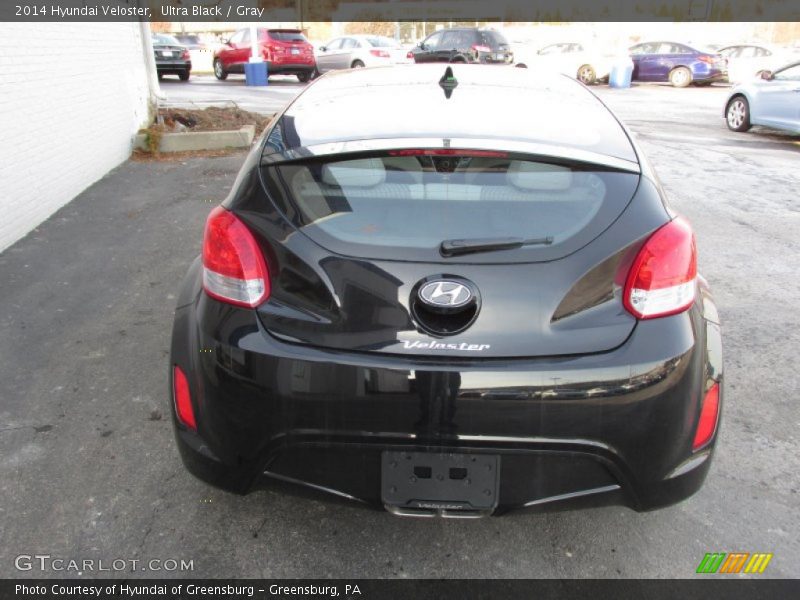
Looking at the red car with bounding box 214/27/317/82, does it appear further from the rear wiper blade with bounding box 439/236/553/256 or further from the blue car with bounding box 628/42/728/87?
the rear wiper blade with bounding box 439/236/553/256

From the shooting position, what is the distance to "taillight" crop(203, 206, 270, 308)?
208 centimetres

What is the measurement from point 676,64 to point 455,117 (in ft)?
73.7

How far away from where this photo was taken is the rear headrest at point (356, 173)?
2.15 meters

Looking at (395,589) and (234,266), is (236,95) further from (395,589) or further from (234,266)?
(395,589)

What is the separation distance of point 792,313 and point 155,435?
4.19m

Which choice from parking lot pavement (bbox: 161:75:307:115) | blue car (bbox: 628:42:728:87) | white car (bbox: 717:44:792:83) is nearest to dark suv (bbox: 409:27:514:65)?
parking lot pavement (bbox: 161:75:307:115)

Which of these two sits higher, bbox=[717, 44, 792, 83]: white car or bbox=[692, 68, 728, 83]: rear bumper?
bbox=[717, 44, 792, 83]: white car

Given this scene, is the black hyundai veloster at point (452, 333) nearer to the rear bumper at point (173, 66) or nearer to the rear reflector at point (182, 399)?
the rear reflector at point (182, 399)

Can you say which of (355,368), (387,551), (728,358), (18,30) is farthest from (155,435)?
(18,30)

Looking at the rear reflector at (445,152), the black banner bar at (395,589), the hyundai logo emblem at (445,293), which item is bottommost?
the black banner bar at (395,589)

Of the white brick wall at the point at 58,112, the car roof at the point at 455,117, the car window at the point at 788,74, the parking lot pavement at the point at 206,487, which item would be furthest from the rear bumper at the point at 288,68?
the car roof at the point at 455,117

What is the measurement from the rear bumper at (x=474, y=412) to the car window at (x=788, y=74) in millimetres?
11939

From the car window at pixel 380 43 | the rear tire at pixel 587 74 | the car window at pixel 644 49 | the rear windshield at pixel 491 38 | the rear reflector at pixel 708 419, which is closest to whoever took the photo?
the rear reflector at pixel 708 419

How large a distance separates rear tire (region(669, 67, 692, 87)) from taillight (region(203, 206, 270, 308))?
75.3 feet
